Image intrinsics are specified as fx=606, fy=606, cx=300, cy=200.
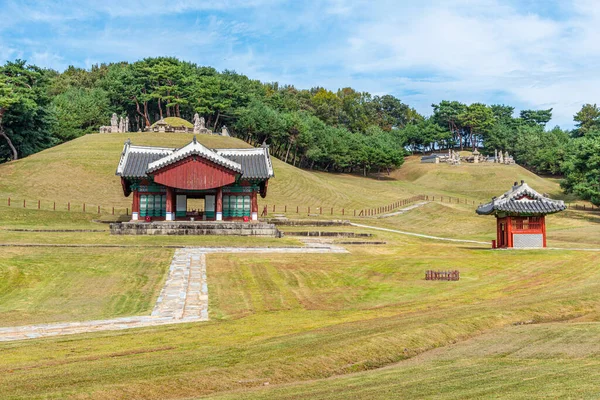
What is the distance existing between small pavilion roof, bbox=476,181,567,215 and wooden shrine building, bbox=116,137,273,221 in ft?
77.0

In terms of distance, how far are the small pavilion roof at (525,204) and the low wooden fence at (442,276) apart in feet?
43.6

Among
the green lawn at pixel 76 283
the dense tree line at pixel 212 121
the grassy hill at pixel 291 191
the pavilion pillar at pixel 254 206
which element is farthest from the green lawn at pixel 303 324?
the dense tree line at pixel 212 121

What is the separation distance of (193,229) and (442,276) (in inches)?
1031

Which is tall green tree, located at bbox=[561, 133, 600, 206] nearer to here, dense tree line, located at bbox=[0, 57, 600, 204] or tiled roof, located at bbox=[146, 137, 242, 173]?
dense tree line, located at bbox=[0, 57, 600, 204]

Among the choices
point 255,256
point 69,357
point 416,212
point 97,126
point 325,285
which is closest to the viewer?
point 69,357

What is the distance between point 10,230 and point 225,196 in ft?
63.9

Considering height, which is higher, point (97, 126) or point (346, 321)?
point (97, 126)

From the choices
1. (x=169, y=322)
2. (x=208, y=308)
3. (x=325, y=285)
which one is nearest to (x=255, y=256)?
(x=325, y=285)

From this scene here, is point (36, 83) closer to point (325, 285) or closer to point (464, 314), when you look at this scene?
point (325, 285)

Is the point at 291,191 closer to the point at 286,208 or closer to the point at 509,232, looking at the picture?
the point at 286,208

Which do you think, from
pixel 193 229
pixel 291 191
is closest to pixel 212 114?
pixel 291 191

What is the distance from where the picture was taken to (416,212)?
87.1 m

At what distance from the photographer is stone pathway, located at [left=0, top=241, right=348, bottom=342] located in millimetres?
20578

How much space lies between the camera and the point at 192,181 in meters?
56.0
